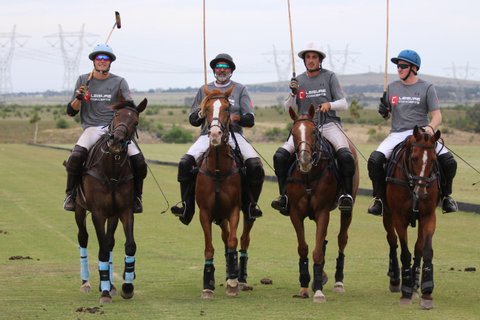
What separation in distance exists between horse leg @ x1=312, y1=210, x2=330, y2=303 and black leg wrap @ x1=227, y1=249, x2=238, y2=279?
39.1 inches

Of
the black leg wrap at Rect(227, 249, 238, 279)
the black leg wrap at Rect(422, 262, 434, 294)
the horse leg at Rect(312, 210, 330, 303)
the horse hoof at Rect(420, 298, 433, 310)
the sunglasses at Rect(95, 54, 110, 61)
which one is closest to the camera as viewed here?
the horse hoof at Rect(420, 298, 433, 310)

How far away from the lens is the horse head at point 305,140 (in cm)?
1427

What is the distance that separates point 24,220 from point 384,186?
12198 millimetres

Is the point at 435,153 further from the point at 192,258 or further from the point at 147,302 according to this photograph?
the point at 192,258

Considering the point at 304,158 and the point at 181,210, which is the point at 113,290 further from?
the point at 304,158

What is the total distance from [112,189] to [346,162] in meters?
2.94

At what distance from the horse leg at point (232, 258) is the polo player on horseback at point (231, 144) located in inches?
22.2

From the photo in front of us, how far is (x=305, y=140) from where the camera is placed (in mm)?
14320

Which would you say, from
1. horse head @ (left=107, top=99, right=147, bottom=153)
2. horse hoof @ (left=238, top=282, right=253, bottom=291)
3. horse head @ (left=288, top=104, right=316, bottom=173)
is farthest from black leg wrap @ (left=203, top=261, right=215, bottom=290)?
horse head @ (left=107, top=99, right=147, bottom=153)

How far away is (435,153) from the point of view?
45.8 ft

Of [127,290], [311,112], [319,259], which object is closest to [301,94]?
[311,112]

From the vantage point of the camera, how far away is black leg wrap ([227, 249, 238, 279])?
48.5 feet

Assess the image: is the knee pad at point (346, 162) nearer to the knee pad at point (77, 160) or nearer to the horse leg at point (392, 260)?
the horse leg at point (392, 260)

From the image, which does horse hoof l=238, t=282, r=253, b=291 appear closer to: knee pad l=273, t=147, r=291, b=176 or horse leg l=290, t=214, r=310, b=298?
horse leg l=290, t=214, r=310, b=298
